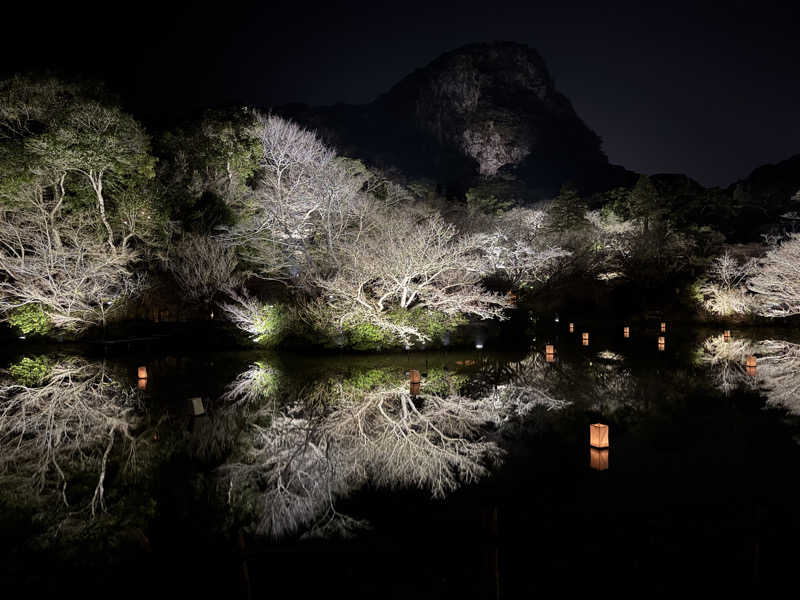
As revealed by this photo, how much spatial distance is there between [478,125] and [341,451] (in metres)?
56.3

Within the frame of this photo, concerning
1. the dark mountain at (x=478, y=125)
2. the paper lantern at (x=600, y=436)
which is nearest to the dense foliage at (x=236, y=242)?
the paper lantern at (x=600, y=436)

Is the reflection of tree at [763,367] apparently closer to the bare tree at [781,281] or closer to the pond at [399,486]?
the pond at [399,486]

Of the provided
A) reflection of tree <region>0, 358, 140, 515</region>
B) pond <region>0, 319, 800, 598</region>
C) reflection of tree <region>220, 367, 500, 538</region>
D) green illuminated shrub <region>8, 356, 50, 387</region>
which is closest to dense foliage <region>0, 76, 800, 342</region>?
green illuminated shrub <region>8, 356, 50, 387</region>

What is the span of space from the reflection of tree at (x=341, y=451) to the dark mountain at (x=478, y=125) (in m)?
40.8

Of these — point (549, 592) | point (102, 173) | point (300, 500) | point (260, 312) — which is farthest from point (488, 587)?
point (102, 173)

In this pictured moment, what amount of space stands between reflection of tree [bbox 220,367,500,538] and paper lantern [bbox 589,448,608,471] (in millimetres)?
1305

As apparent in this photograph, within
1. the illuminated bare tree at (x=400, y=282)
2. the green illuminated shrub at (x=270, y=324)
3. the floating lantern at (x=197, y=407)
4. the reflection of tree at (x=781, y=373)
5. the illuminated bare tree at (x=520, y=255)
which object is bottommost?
the floating lantern at (x=197, y=407)

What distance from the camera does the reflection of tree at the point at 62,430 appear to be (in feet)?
19.8

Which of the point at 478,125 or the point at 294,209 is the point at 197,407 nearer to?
the point at 294,209

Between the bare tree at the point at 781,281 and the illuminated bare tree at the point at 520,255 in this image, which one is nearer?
the bare tree at the point at 781,281

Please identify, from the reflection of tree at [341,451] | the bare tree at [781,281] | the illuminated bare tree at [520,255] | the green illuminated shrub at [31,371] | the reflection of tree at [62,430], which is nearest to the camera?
the reflection of tree at [341,451]

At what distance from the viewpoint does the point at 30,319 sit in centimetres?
1812

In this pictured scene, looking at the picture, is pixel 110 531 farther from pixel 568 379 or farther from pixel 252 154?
pixel 252 154

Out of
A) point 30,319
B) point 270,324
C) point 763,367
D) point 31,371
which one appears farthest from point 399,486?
point 30,319
